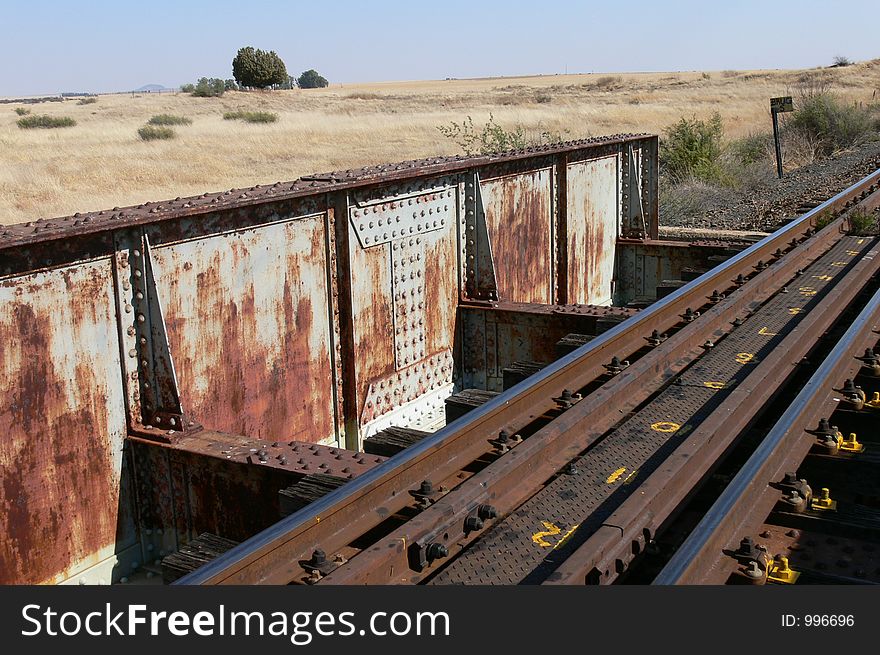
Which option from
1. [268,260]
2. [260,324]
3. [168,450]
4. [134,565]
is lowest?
[134,565]

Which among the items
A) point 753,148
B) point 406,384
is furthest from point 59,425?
point 753,148

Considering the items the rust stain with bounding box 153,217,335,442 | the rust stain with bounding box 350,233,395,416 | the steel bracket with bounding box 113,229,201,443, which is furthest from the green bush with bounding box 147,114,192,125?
the steel bracket with bounding box 113,229,201,443

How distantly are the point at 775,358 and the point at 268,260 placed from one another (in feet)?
10.4

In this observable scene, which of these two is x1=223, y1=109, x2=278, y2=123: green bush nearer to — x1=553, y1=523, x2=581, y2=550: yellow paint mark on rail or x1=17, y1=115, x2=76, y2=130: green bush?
x1=17, y1=115, x2=76, y2=130: green bush

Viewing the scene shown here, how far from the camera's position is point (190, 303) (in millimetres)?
5746

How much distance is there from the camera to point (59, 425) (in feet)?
16.5

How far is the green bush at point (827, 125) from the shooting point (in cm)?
3111

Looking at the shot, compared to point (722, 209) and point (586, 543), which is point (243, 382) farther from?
point (722, 209)

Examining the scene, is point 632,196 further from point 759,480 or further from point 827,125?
point 827,125

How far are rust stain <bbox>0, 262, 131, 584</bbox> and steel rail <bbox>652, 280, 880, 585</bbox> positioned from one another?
3.18 metres

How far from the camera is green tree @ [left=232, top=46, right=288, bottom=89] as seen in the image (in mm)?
108500

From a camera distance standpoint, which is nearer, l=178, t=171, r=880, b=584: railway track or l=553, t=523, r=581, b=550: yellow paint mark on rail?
l=178, t=171, r=880, b=584: railway track

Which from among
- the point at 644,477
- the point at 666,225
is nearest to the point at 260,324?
the point at 644,477

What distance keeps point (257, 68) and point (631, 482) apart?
110 meters
